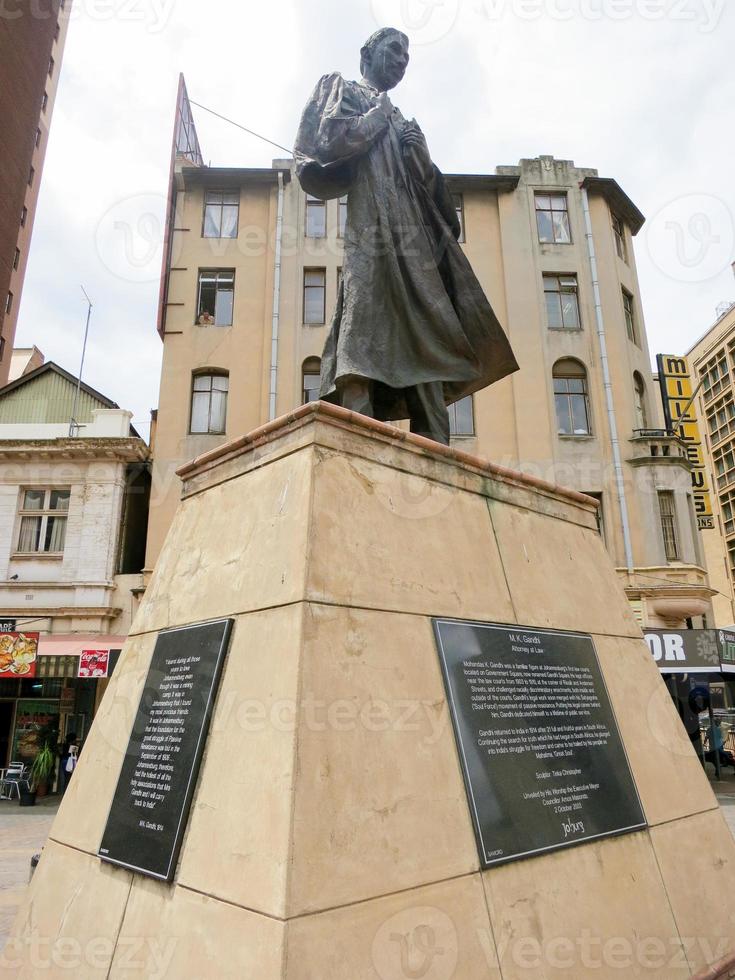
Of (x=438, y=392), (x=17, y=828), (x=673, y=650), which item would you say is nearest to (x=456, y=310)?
(x=438, y=392)

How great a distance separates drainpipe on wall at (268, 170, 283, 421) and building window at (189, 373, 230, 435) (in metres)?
1.55

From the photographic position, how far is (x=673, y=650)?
1569cm

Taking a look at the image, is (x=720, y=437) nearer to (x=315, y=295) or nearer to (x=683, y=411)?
(x=683, y=411)

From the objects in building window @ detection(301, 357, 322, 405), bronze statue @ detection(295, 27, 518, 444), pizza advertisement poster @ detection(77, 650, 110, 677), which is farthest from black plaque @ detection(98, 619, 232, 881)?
building window @ detection(301, 357, 322, 405)

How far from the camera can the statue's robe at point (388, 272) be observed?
14.9 ft

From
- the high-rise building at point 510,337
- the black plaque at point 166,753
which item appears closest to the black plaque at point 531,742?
the black plaque at point 166,753

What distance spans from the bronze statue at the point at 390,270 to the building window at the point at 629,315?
19.9m

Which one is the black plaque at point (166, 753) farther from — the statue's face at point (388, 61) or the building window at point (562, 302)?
the building window at point (562, 302)

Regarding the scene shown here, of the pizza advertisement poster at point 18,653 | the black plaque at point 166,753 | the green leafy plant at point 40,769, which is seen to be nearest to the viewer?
the black plaque at point 166,753

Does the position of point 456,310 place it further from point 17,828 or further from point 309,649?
point 17,828

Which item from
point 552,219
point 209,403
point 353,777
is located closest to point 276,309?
point 209,403

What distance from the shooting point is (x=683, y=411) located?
22.6 m

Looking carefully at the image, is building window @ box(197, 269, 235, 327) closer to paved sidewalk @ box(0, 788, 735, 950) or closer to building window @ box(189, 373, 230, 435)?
building window @ box(189, 373, 230, 435)

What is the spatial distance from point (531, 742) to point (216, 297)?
21.3 meters
